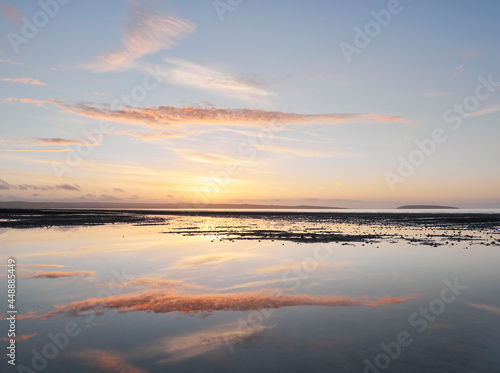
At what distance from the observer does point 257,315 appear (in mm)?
12266

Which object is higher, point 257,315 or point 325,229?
point 325,229

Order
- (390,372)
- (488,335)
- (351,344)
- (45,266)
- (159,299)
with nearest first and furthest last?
(390,372)
(351,344)
(488,335)
(159,299)
(45,266)

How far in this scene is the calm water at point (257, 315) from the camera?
8.71 m

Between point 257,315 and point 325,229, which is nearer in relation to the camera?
point 257,315

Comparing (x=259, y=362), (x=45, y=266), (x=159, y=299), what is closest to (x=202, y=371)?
(x=259, y=362)

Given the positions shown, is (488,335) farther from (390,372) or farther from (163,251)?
(163,251)

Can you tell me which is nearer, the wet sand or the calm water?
the calm water

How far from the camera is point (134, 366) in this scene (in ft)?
27.3

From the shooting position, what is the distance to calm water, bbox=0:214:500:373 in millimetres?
8711

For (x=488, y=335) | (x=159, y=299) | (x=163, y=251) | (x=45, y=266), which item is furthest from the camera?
(x=163, y=251)

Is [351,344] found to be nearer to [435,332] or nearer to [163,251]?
[435,332]

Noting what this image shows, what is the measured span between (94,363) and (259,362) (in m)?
4.12

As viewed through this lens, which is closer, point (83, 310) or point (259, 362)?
point (259, 362)

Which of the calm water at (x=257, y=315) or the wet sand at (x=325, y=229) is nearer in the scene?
the calm water at (x=257, y=315)
